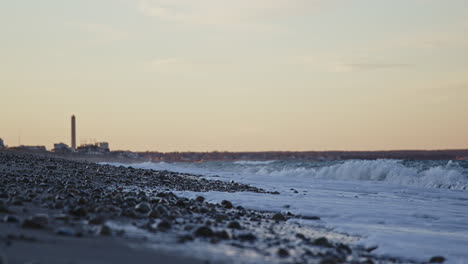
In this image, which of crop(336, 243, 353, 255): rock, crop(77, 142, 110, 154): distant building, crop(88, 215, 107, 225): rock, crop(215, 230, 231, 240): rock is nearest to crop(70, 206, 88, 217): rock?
crop(88, 215, 107, 225): rock

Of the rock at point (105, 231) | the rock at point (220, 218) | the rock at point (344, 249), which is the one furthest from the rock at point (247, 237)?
the rock at point (105, 231)

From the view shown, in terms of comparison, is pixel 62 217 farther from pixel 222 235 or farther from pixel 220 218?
pixel 220 218

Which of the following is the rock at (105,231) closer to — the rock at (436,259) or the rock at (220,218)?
the rock at (220,218)

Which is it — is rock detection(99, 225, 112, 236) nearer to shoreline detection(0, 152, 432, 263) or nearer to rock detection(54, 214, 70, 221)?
shoreline detection(0, 152, 432, 263)

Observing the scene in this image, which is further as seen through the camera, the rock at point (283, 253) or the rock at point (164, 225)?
the rock at point (164, 225)

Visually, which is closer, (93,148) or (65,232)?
(65,232)

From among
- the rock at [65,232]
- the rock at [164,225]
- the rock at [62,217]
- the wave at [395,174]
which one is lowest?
the wave at [395,174]

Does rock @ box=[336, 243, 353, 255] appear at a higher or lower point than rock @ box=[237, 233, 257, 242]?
lower

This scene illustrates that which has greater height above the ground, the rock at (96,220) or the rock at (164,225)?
the rock at (96,220)


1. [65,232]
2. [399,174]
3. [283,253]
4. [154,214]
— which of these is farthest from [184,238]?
[399,174]

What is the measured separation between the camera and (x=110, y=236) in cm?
448

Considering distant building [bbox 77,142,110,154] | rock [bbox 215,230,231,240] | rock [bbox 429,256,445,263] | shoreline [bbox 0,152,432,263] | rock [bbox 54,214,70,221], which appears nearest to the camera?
shoreline [bbox 0,152,432,263]

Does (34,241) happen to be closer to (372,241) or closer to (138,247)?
(138,247)

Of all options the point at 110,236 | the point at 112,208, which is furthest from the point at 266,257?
the point at 112,208
